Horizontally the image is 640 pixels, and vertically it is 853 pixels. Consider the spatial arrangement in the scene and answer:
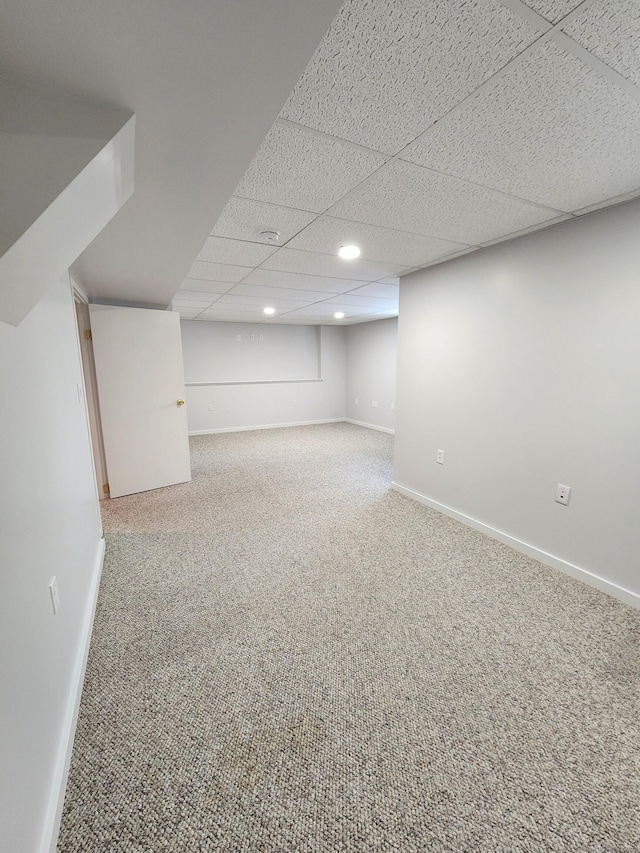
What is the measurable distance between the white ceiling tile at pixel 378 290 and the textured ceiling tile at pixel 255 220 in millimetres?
1593

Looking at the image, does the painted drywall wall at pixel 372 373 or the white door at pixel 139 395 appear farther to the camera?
the painted drywall wall at pixel 372 373

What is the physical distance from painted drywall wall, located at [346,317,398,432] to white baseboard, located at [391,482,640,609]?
3.13 meters

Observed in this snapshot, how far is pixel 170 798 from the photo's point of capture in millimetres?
1107

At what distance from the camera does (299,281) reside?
3273mm

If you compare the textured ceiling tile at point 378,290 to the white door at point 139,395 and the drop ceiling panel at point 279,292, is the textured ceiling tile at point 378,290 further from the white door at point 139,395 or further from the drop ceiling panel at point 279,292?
the white door at point 139,395

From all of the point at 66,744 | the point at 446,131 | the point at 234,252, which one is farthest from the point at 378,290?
the point at 66,744

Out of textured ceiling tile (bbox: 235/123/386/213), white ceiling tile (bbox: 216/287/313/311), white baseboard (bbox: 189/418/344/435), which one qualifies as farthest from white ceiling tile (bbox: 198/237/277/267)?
white baseboard (bbox: 189/418/344/435)

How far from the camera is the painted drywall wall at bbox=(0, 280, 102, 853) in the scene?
863mm

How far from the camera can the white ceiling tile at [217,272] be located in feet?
8.95

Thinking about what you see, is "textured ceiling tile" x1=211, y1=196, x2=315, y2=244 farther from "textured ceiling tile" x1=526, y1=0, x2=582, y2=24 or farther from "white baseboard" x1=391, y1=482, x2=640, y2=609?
"white baseboard" x1=391, y1=482, x2=640, y2=609

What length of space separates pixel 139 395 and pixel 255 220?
2.48 metres

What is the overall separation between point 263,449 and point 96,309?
9.53ft

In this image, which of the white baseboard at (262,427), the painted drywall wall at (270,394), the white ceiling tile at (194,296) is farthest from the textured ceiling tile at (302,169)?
the white baseboard at (262,427)

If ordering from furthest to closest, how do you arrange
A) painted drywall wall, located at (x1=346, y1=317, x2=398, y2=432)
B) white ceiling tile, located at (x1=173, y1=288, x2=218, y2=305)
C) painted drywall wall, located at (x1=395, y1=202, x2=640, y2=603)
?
painted drywall wall, located at (x1=346, y1=317, x2=398, y2=432)
white ceiling tile, located at (x1=173, y1=288, x2=218, y2=305)
painted drywall wall, located at (x1=395, y1=202, x2=640, y2=603)
